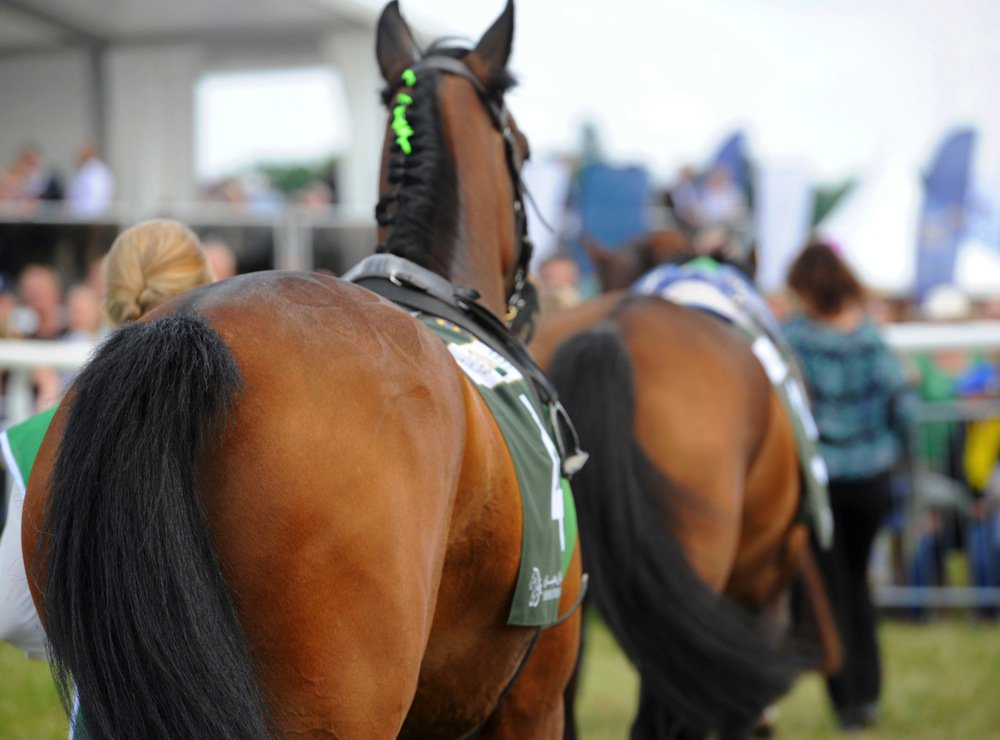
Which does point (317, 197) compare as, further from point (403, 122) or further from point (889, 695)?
point (403, 122)

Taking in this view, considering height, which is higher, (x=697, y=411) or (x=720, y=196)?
(x=720, y=196)

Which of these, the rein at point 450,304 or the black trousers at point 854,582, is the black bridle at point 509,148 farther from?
the black trousers at point 854,582

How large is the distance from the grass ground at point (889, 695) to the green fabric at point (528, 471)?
115 inches

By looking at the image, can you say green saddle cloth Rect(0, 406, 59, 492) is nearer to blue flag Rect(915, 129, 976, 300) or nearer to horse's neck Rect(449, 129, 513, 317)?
horse's neck Rect(449, 129, 513, 317)

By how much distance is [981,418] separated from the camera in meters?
8.27

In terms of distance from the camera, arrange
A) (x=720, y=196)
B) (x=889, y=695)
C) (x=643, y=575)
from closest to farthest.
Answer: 1. (x=643, y=575)
2. (x=889, y=695)
3. (x=720, y=196)

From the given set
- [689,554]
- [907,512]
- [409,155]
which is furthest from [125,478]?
[907,512]

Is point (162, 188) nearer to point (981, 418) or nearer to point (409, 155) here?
point (981, 418)

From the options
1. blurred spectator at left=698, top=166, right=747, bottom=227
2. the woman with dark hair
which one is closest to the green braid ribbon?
the woman with dark hair

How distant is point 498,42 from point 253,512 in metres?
1.70

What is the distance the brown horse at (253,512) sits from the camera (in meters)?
1.73

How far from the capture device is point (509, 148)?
3.16 metres

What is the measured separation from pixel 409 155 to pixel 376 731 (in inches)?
55.9

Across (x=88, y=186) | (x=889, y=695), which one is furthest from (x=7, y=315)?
(x=889, y=695)
